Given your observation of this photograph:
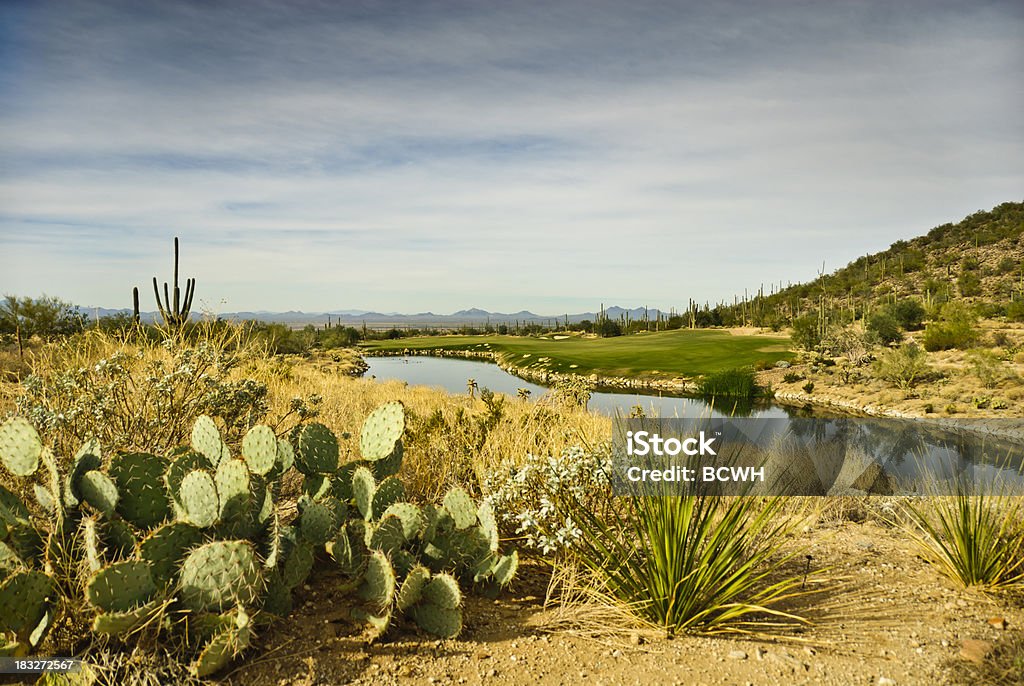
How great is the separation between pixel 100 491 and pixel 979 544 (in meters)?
5.59

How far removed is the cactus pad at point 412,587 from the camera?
11.8ft

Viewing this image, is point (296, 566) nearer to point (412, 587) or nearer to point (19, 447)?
point (412, 587)

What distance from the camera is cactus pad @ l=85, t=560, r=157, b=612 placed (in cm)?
294

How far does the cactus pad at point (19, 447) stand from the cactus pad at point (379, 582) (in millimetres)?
2133

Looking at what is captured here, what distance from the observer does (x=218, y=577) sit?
322cm

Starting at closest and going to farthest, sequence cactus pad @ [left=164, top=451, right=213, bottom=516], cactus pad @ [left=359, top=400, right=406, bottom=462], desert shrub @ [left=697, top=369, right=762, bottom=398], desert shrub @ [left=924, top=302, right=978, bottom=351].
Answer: cactus pad @ [left=164, top=451, right=213, bottom=516], cactus pad @ [left=359, top=400, right=406, bottom=462], desert shrub @ [left=697, top=369, right=762, bottom=398], desert shrub @ [left=924, top=302, right=978, bottom=351]

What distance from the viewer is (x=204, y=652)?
9.80ft

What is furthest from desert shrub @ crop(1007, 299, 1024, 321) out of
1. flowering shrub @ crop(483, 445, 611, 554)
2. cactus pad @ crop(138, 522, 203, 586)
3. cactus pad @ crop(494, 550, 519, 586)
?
cactus pad @ crop(138, 522, 203, 586)

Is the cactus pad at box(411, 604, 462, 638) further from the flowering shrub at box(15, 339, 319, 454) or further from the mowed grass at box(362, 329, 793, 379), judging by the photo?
the mowed grass at box(362, 329, 793, 379)

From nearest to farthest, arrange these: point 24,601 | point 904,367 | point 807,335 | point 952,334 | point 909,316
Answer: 1. point 24,601
2. point 904,367
3. point 952,334
4. point 909,316
5. point 807,335

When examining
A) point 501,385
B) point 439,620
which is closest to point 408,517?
point 439,620

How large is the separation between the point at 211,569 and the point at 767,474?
7.02 metres

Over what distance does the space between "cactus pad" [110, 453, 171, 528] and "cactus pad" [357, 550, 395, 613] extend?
1259mm

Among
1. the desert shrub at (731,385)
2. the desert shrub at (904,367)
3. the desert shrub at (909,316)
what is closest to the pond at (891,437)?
the desert shrub at (731,385)
